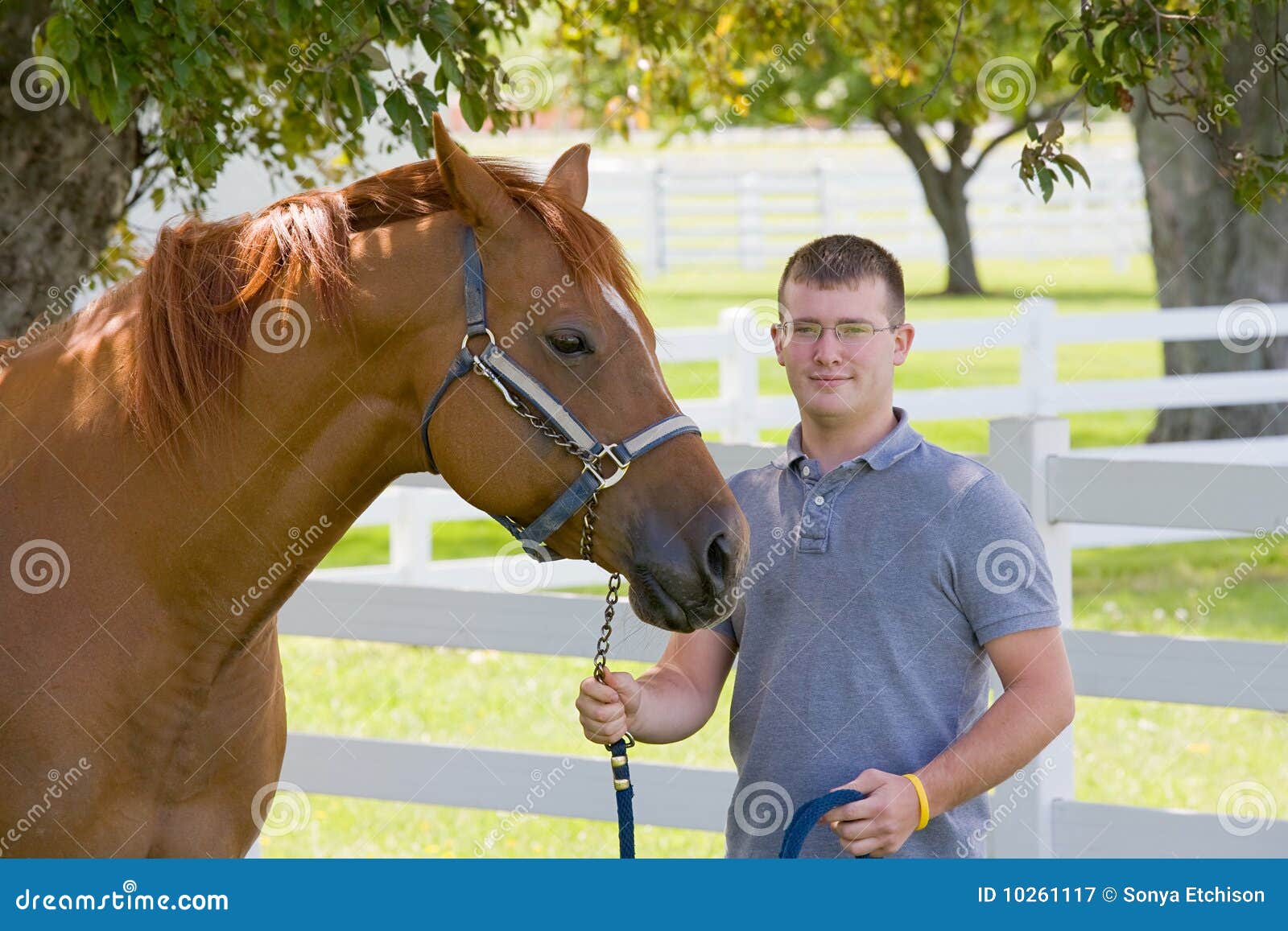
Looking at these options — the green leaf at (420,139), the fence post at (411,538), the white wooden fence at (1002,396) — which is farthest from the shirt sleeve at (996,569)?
the fence post at (411,538)

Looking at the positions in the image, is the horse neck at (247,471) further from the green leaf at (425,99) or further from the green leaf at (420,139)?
the green leaf at (420,139)

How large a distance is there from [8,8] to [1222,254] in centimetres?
950

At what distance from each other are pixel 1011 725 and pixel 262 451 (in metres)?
1.34

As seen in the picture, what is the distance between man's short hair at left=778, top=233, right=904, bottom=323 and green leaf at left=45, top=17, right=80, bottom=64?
1.39 meters

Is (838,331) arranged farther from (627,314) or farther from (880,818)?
(880,818)

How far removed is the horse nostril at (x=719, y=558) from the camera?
7.02 ft

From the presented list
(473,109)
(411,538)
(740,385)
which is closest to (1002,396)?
(740,385)

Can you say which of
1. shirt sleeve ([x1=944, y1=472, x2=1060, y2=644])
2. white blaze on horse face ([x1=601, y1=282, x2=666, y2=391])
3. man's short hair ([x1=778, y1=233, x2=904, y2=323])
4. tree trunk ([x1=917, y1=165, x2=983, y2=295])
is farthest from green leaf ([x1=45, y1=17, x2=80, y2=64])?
tree trunk ([x1=917, y1=165, x2=983, y2=295])

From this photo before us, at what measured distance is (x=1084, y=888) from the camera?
191 centimetres

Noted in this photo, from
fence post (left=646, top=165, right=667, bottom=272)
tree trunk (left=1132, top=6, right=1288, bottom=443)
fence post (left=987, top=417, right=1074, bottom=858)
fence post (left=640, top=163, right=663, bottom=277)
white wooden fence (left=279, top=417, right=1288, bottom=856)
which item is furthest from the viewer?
fence post (left=646, top=165, right=667, bottom=272)

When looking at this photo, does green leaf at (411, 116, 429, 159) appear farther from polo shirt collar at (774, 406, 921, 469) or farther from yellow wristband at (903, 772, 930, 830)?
yellow wristband at (903, 772, 930, 830)

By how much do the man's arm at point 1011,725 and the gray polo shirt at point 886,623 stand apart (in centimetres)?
4

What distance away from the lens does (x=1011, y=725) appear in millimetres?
2137

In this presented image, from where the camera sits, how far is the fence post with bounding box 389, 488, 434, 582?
22.6 ft
